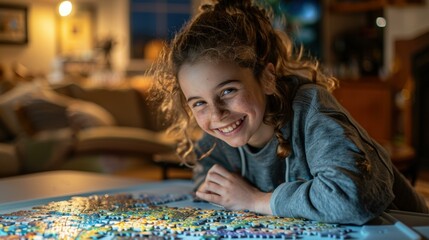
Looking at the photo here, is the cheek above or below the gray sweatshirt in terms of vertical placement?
above

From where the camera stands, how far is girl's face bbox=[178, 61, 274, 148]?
140 cm

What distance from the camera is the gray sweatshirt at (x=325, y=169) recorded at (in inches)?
49.1

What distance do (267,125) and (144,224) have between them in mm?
431

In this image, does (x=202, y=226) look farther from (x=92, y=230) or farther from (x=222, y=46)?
Answer: (x=222, y=46)

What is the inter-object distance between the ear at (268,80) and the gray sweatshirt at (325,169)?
60 mm

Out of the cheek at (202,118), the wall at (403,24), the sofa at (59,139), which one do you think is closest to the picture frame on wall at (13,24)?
the sofa at (59,139)

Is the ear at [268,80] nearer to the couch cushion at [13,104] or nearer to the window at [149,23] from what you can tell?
the couch cushion at [13,104]

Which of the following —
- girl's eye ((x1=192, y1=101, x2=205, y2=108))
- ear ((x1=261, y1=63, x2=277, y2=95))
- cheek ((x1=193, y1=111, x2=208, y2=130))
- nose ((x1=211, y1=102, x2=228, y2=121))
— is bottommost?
cheek ((x1=193, y1=111, x2=208, y2=130))

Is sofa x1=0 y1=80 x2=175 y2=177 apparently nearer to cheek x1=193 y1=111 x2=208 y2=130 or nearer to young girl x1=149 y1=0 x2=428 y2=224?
young girl x1=149 y1=0 x2=428 y2=224

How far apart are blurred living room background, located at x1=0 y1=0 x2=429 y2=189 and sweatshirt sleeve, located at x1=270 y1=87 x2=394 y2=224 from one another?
0.53 m

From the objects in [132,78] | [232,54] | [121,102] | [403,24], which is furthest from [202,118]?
[132,78]

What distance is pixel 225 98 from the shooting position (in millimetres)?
1414

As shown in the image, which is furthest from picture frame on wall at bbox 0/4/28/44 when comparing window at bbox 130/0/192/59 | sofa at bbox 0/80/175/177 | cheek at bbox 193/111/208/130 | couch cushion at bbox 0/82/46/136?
cheek at bbox 193/111/208/130

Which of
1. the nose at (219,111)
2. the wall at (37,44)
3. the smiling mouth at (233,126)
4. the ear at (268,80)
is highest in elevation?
the wall at (37,44)
